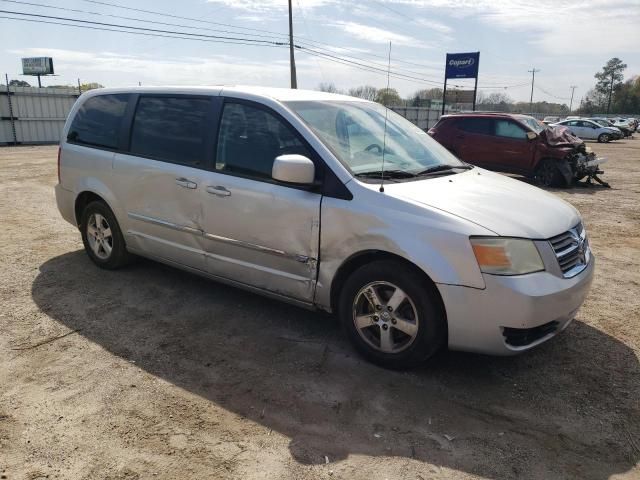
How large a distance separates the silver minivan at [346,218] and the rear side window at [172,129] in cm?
1

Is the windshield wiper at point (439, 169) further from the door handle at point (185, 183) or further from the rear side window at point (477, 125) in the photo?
the rear side window at point (477, 125)

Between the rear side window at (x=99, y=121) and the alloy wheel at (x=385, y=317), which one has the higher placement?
the rear side window at (x=99, y=121)

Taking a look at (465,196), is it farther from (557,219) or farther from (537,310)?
(537,310)

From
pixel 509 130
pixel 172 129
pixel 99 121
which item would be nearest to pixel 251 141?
pixel 172 129

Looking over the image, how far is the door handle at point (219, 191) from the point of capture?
3.90 metres

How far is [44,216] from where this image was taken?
782 centimetres

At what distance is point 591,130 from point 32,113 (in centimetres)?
3343

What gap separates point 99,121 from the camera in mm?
5082

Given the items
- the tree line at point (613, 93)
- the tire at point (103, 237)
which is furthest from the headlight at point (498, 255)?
the tree line at point (613, 93)

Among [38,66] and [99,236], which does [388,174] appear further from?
[38,66]

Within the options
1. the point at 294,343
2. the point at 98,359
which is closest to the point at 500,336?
the point at 294,343

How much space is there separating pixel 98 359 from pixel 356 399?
5.97 ft

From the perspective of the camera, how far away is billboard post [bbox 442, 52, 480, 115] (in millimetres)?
24609

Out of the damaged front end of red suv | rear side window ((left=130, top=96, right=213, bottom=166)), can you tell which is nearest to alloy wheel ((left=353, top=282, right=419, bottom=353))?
rear side window ((left=130, top=96, right=213, bottom=166))
